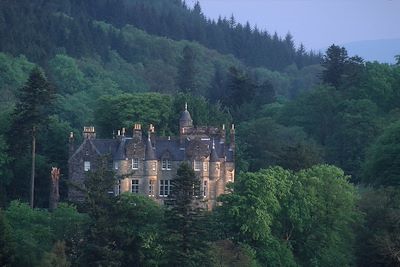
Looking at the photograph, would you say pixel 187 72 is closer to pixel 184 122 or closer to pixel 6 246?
pixel 184 122

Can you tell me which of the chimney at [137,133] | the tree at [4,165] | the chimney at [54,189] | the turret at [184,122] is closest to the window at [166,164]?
the chimney at [137,133]

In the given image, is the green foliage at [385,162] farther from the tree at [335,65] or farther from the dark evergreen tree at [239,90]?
the dark evergreen tree at [239,90]

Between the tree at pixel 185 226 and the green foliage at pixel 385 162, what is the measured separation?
15.4 m

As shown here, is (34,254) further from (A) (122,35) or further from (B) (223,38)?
(B) (223,38)

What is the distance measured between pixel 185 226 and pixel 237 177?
9.03 meters

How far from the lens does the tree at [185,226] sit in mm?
59656

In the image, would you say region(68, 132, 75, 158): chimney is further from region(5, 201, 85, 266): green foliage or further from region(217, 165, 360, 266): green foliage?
region(217, 165, 360, 266): green foliage

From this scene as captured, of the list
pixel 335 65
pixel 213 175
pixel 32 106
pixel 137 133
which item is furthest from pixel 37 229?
pixel 335 65

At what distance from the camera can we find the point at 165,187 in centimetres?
6988

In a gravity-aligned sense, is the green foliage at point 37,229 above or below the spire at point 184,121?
below

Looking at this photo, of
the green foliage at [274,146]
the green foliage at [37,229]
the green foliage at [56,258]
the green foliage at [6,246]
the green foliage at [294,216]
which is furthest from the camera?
the green foliage at [274,146]

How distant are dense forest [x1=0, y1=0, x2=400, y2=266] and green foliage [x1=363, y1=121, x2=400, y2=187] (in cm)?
9

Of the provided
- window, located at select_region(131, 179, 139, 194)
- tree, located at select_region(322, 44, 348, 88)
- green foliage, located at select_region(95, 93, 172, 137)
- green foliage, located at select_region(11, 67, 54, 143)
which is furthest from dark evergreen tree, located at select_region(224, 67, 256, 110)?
window, located at select_region(131, 179, 139, 194)

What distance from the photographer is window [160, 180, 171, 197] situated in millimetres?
69750
